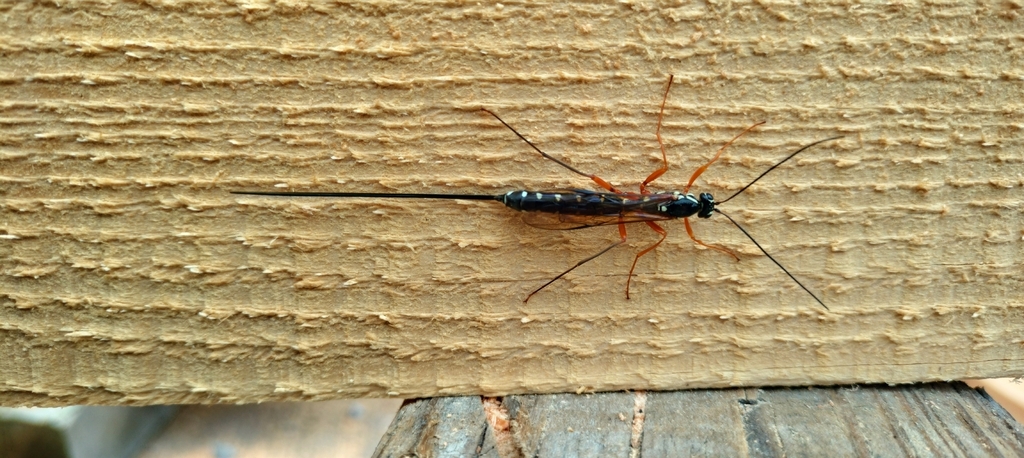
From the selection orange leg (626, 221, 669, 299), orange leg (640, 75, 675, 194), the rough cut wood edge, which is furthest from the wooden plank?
orange leg (640, 75, 675, 194)

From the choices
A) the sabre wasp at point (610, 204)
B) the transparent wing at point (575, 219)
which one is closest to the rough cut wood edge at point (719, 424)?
the sabre wasp at point (610, 204)

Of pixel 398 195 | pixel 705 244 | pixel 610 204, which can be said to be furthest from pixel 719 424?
pixel 398 195

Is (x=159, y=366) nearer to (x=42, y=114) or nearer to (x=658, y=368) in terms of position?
(x=42, y=114)

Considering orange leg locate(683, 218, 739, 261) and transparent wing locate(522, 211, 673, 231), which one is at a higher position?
transparent wing locate(522, 211, 673, 231)

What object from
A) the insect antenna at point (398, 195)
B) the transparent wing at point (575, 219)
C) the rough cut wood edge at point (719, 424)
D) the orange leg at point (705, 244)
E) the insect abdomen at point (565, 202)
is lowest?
the rough cut wood edge at point (719, 424)

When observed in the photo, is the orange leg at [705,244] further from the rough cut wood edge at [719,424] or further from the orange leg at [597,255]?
the rough cut wood edge at [719,424]

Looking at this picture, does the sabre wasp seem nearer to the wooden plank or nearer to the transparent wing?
the transparent wing

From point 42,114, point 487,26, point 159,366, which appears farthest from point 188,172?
point 487,26

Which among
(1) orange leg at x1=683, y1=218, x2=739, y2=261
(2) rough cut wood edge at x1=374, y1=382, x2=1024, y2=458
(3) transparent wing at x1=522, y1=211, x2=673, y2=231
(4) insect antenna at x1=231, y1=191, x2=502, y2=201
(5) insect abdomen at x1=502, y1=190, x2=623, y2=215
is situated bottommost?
(2) rough cut wood edge at x1=374, y1=382, x2=1024, y2=458
